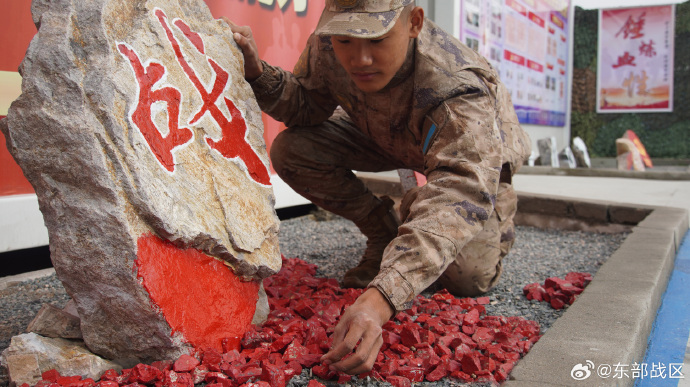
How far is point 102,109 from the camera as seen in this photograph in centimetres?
139

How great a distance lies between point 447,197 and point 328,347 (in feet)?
1.87

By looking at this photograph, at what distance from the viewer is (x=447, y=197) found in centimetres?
173

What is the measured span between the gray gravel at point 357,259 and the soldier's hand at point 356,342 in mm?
149

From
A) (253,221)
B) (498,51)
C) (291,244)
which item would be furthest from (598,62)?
(253,221)

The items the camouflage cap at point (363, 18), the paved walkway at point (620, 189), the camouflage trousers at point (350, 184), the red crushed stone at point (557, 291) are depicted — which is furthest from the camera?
the paved walkway at point (620, 189)

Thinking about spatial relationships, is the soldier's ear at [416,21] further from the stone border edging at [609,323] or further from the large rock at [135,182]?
the stone border edging at [609,323]

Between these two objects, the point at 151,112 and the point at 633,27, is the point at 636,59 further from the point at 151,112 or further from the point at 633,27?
the point at 151,112

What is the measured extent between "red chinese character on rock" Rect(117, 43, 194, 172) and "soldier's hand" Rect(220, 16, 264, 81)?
1.54 ft

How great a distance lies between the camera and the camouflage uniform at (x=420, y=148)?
65.2 inches

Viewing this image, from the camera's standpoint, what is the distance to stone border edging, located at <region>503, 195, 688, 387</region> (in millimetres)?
1399

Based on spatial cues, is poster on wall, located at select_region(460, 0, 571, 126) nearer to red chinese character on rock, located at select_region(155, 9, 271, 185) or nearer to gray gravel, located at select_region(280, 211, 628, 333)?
gray gravel, located at select_region(280, 211, 628, 333)

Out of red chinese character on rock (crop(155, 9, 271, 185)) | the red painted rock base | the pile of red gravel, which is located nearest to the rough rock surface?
the pile of red gravel

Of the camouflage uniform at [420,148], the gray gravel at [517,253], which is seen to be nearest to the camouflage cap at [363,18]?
the camouflage uniform at [420,148]

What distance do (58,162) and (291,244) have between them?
2.13 meters
